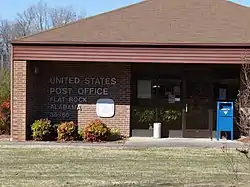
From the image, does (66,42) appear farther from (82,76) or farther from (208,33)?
(208,33)

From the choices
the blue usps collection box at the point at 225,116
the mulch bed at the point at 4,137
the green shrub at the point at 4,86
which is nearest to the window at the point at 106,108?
the mulch bed at the point at 4,137

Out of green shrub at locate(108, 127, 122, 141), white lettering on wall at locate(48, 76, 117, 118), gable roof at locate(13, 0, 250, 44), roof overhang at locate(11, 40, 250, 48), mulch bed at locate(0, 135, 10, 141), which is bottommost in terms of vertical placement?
mulch bed at locate(0, 135, 10, 141)

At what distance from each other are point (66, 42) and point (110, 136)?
3626 mm

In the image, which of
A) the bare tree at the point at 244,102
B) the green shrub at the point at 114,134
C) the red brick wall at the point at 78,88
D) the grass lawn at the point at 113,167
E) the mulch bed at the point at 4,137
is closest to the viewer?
the grass lawn at the point at 113,167

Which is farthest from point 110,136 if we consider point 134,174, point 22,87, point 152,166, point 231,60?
point 134,174

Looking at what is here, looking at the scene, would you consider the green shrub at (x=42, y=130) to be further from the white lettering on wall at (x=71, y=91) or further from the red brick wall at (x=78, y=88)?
the white lettering on wall at (x=71, y=91)

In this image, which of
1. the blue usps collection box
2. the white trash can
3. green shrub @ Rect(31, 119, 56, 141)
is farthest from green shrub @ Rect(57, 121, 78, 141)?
the blue usps collection box

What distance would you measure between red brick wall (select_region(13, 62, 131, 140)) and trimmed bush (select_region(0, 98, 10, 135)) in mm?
1286

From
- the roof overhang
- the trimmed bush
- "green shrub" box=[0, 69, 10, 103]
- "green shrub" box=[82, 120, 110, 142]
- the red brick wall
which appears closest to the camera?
the roof overhang

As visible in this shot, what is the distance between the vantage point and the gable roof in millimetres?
20250

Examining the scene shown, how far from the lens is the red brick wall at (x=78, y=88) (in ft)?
69.8

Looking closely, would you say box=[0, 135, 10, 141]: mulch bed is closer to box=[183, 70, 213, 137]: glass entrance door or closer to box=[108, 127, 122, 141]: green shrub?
box=[108, 127, 122, 141]: green shrub

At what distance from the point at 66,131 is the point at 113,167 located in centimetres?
639

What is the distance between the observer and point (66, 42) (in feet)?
65.8
